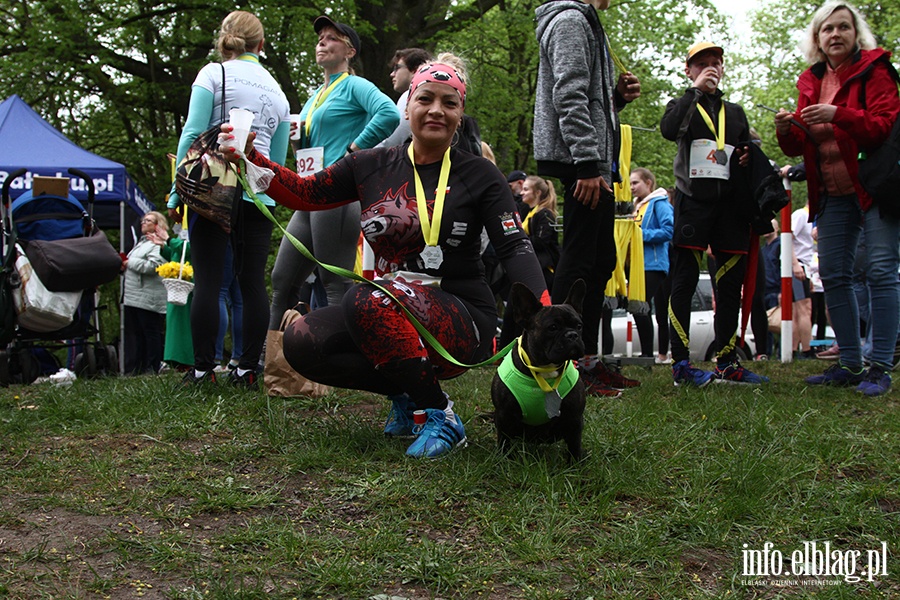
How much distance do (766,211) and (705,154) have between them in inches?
21.8

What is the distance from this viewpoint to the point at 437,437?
11.4 feet

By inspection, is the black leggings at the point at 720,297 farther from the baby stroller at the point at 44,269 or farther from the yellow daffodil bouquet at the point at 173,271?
the yellow daffodil bouquet at the point at 173,271

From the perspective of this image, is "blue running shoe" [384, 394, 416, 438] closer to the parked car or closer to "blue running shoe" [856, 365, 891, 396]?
"blue running shoe" [856, 365, 891, 396]

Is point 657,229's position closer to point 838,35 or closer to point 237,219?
point 838,35

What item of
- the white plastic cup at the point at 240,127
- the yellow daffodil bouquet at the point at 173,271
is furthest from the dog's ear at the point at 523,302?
the yellow daffodil bouquet at the point at 173,271

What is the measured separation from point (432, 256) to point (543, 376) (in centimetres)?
79

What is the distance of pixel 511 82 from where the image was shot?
2191 centimetres

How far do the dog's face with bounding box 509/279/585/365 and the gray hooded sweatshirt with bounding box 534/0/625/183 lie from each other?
180cm

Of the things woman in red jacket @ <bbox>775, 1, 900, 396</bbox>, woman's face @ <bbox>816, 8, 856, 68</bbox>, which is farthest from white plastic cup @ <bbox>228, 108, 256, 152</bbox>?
woman's face @ <bbox>816, 8, 856, 68</bbox>

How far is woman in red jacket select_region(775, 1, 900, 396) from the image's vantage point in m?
5.27

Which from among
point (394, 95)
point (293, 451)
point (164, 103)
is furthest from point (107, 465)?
point (164, 103)

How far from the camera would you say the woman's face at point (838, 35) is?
17.7ft

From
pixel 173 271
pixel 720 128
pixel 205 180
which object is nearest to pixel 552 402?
pixel 205 180

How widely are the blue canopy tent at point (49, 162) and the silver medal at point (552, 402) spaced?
8.46 metres
